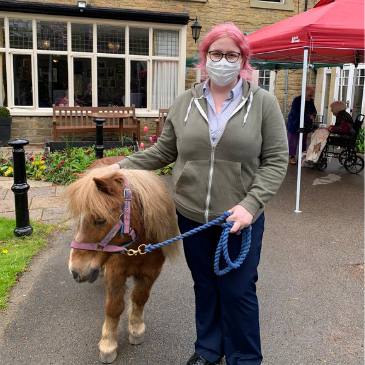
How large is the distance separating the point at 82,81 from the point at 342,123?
23.5 ft

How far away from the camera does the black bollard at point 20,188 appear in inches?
175

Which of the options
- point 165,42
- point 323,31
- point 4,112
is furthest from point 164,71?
point 323,31

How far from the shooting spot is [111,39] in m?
11.3

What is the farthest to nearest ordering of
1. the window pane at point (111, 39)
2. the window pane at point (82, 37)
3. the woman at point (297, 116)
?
the window pane at point (111, 39)
the window pane at point (82, 37)
the woman at point (297, 116)

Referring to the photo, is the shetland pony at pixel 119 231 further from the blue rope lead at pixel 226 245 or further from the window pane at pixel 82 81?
the window pane at pixel 82 81

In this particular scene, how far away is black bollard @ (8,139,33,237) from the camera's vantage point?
4.44 m

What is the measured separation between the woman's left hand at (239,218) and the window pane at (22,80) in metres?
10.5

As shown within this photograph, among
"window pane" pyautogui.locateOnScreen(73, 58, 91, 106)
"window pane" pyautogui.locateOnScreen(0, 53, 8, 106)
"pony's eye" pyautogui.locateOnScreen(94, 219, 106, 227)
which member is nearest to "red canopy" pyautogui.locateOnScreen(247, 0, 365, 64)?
"pony's eye" pyautogui.locateOnScreen(94, 219, 106, 227)

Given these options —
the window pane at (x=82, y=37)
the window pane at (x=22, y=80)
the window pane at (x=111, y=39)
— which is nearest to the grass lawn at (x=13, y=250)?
the window pane at (x=22, y=80)

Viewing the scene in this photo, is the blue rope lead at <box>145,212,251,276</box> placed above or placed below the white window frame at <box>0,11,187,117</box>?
below

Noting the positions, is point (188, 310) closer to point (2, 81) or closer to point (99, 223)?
point (99, 223)

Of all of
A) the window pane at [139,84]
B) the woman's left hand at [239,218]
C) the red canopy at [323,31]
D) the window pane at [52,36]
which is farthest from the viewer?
the window pane at [139,84]

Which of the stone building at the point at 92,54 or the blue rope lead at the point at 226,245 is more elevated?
the stone building at the point at 92,54

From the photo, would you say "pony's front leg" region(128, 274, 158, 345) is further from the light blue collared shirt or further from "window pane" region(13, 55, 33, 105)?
"window pane" region(13, 55, 33, 105)
